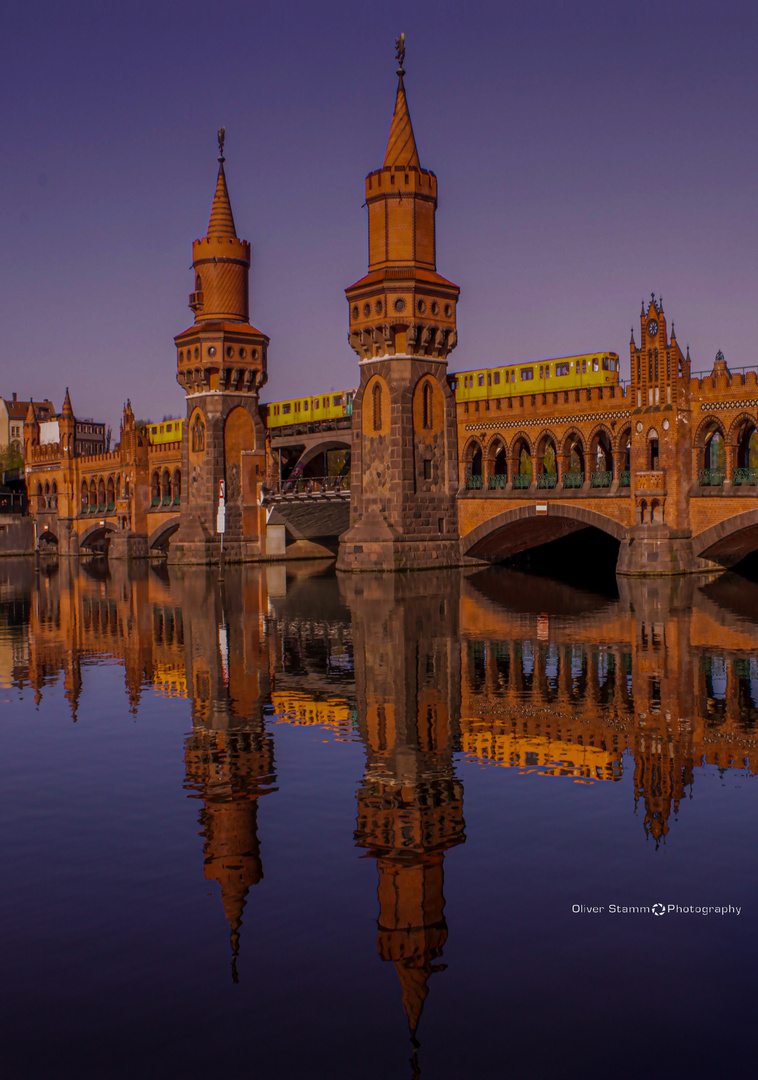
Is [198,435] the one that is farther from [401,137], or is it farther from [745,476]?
[745,476]

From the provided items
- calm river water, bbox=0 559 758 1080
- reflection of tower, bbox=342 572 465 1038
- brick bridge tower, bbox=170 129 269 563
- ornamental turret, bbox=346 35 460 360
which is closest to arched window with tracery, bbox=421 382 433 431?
ornamental turret, bbox=346 35 460 360

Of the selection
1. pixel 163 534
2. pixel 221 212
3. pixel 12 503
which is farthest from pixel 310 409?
pixel 12 503

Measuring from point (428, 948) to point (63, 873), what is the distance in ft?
12.1

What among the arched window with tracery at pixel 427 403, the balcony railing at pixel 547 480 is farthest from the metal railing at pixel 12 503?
the balcony railing at pixel 547 480

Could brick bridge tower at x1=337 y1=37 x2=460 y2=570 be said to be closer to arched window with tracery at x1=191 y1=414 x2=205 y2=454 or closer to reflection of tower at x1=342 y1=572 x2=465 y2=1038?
arched window with tracery at x1=191 y1=414 x2=205 y2=454

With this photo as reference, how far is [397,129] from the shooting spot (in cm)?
5497

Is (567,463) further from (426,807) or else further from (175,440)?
(426,807)

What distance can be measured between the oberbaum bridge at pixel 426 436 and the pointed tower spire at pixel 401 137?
0.09m

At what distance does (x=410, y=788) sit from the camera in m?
12.2

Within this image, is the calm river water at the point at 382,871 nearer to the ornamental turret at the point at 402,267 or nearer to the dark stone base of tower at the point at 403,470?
the dark stone base of tower at the point at 403,470

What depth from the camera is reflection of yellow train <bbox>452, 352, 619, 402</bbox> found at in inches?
2140

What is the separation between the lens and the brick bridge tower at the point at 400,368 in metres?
53.7

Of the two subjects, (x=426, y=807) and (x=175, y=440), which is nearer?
(x=426, y=807)

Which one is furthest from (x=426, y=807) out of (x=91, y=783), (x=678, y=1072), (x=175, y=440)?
(x=175, y=440)
